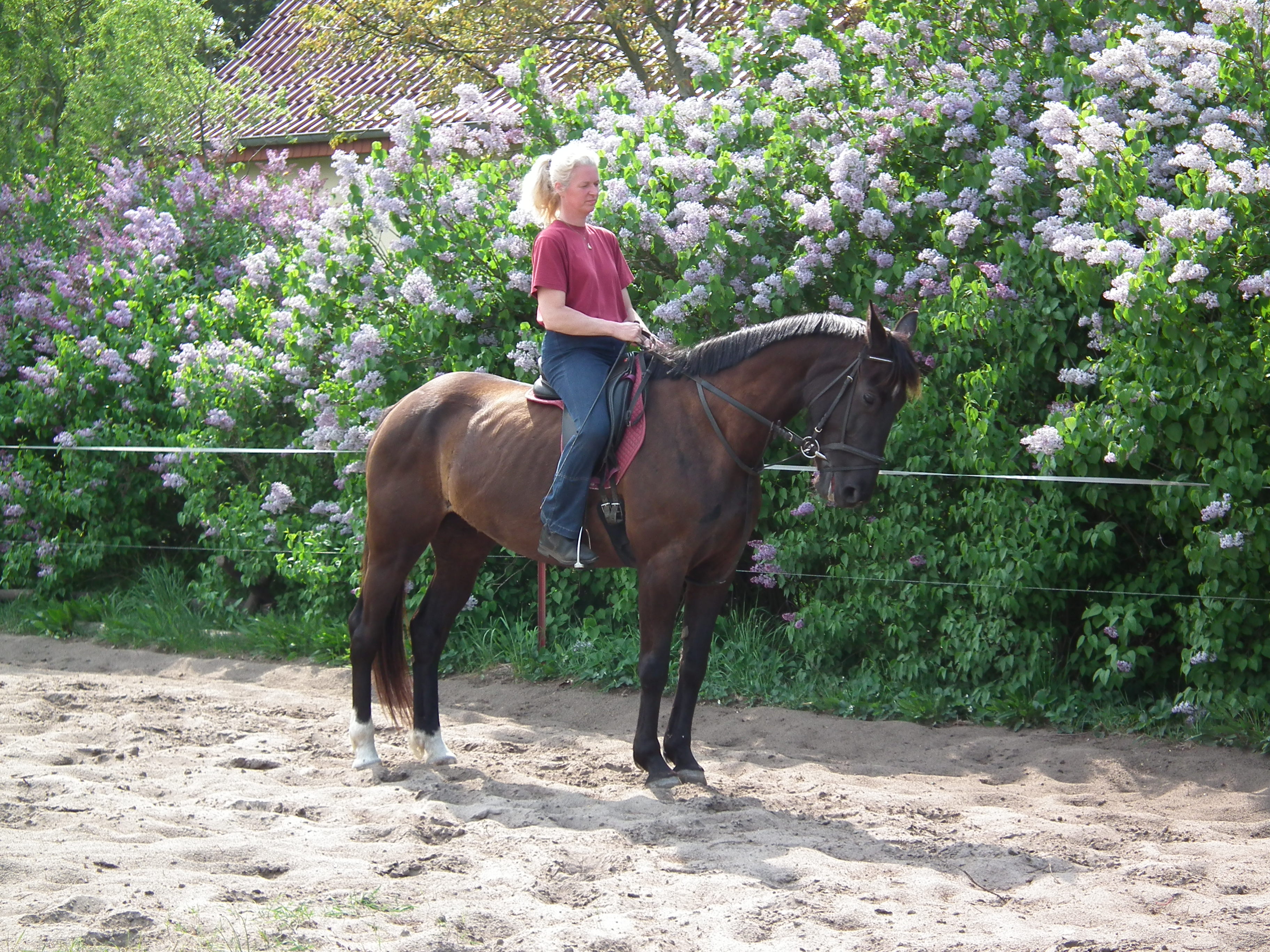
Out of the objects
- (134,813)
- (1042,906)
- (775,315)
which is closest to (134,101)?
(775,315)

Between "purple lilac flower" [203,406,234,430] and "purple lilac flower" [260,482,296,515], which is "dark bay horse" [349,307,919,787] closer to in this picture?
"purple lilac flower" [260,482,296,515]

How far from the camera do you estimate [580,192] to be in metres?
5.50

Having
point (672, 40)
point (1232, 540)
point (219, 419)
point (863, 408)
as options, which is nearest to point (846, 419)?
point (863, 408)

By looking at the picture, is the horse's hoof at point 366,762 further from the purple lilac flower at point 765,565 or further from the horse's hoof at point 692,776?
the purple lilac flower at point 765,565

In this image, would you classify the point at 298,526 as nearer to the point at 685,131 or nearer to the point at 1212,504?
the point at 685,131

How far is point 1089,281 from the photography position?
602cm

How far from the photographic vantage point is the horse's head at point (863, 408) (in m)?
5.13

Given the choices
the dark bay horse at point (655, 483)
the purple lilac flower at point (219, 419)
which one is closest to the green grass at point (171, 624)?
the purple lilac flower at point (219, 419)

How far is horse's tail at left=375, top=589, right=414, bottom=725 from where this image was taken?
6320 mm

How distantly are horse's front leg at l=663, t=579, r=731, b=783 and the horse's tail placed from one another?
4.76 ft

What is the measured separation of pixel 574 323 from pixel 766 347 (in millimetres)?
854

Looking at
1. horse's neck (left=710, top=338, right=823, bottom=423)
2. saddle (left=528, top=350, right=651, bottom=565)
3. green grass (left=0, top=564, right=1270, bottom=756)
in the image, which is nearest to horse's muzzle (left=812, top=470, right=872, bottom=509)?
horse's neck (left=710, top=338, right=823, bottom=423)

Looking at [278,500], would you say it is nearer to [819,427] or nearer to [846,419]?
[819,427]

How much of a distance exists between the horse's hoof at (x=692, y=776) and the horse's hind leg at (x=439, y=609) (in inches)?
48.9
